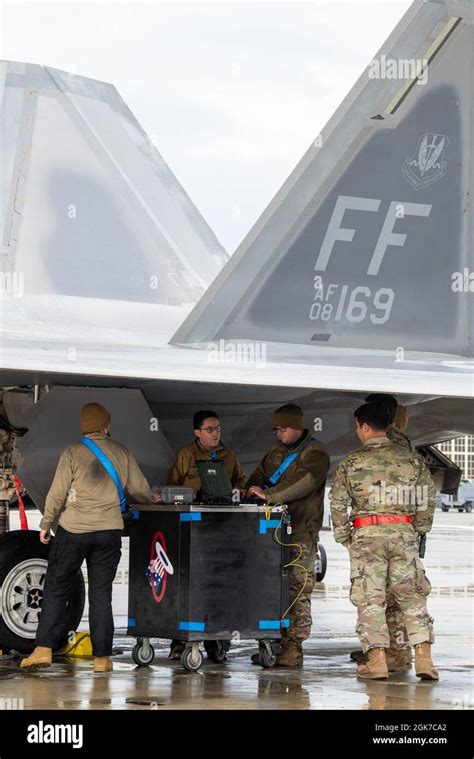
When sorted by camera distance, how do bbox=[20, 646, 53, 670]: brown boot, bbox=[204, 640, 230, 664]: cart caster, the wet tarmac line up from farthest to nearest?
bbox=[204, 640, 230, 664]: cart caster → bbox=[20, 646, 53, 670]: brown boot → the wet tarmac

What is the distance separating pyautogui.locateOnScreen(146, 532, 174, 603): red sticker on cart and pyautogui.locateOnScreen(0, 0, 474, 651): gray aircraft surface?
868 millimetres

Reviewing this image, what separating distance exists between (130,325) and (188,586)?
2130mm

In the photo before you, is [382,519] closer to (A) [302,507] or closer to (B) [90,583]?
(A) [302,507]

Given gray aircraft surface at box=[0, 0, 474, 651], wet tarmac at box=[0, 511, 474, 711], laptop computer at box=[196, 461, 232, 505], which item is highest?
gray aircraft surface at box=[0, 0, 474, 651]

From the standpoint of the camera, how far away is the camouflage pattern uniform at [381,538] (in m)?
8.34

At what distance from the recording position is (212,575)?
841cm

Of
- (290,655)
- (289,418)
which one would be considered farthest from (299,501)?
(290,655)

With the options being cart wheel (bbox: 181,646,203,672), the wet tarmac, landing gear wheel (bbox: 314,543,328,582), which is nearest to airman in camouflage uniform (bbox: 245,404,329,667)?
the wet tarmac

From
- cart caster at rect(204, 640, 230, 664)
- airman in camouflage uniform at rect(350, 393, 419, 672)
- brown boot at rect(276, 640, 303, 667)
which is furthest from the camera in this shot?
cart caster at rect(204, 640, 230, 664)

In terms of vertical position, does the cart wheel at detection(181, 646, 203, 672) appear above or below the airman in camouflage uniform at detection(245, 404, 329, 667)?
below

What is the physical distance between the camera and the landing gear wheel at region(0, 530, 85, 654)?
9.09 metres

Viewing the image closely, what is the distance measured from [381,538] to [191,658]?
159cm

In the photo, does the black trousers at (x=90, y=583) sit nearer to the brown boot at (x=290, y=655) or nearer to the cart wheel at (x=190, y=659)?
the cart wheel at (x=190, y=659)

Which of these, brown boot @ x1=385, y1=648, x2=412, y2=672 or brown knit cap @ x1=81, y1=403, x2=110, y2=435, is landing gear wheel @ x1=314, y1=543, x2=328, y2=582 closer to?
brown boot @ x1=385, y1=648, x2=412, y2=672
